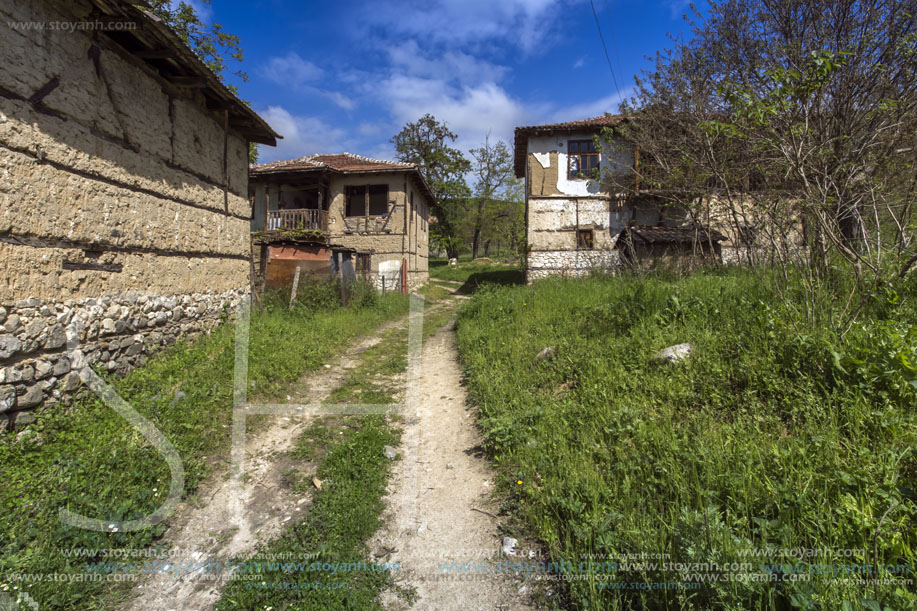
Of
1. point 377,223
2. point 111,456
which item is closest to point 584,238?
point 377,223

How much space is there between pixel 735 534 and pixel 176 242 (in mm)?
7374

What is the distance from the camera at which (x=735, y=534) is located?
2.03 metres

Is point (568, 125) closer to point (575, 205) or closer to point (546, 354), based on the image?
point (575, 205)

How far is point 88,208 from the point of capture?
14.7 feet

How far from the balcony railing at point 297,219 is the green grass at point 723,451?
13727 millimetres

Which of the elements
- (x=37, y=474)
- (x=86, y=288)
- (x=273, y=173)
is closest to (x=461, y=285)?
(x=273, y=173)

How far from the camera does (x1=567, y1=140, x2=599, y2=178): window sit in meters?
14.3

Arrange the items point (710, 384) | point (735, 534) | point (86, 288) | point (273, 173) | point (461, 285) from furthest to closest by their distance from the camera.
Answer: point (461, 285)
point (273, 173)
point (86, 288)
point (710, 384)
point (735, 534)

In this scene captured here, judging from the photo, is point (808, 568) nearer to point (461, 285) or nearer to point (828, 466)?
point (828, 466)

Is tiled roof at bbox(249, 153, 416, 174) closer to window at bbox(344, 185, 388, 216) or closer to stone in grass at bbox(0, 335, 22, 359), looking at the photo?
window at bbox(344, 185, 388, 216)

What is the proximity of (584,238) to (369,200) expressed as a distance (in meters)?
9.46

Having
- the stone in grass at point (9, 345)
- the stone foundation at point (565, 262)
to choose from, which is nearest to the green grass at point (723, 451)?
the stone in grass at point (9, 345)

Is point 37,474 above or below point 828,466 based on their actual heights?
below

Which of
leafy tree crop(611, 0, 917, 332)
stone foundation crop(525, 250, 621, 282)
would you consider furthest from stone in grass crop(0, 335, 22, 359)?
stone foundation crop(525, 250, 621, 282)
